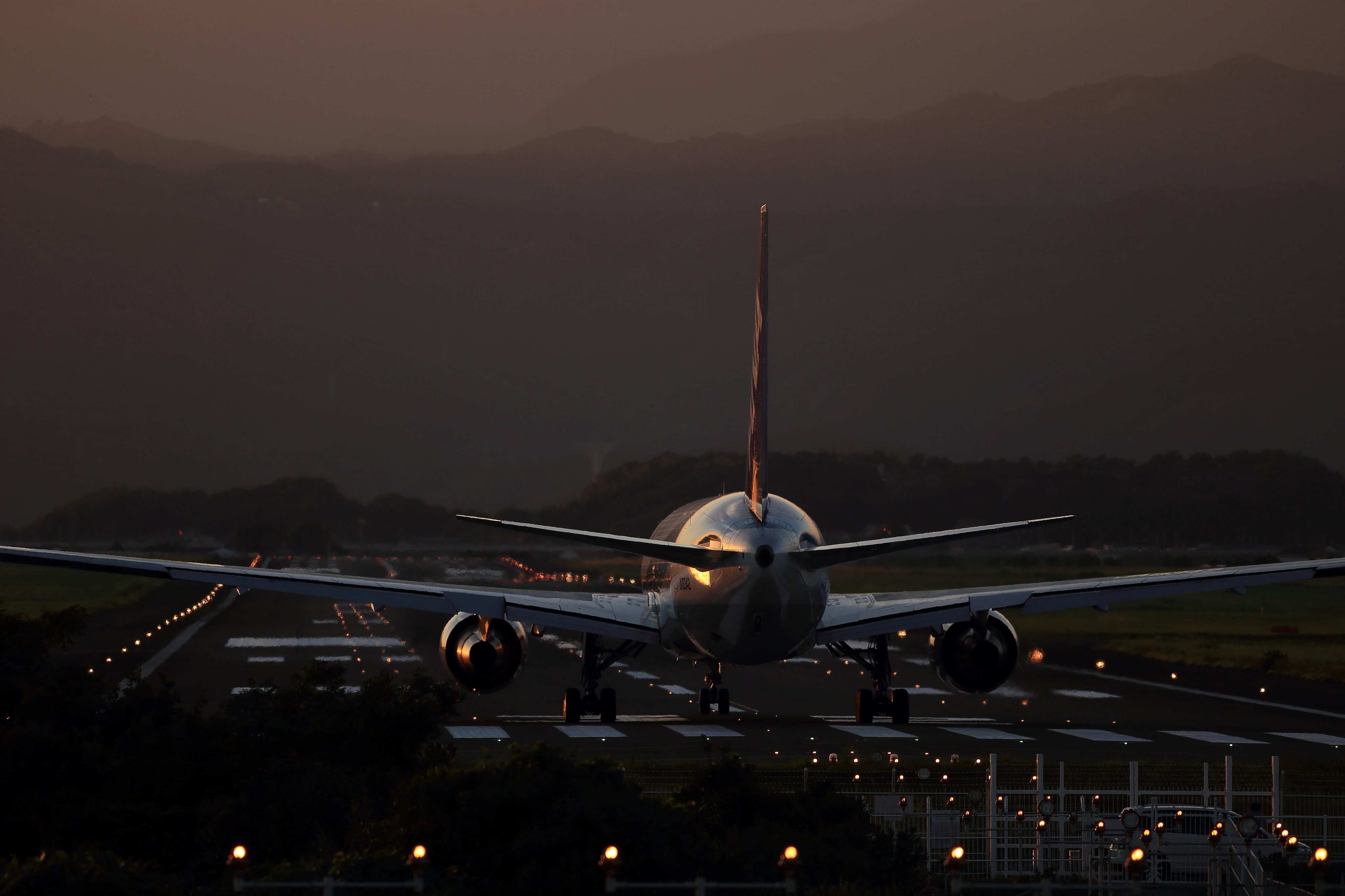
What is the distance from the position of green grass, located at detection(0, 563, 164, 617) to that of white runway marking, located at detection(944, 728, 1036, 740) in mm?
52994

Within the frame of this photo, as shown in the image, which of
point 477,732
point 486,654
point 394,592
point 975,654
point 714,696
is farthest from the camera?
point 714,696

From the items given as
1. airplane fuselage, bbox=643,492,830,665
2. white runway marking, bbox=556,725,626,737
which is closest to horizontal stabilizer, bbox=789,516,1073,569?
airplane fuselage, bbox=643,492,830,665

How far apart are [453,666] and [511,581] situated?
52.6 m

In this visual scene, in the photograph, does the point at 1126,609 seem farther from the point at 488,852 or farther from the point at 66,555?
the point at 488,852

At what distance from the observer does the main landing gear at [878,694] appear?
41469mm

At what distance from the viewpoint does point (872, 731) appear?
134 feet

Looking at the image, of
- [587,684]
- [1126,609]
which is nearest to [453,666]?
[587,684]

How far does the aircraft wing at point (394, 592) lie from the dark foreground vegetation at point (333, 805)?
1.65 meters

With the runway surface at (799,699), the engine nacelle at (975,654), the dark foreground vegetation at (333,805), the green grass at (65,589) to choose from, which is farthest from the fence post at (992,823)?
the green grass at (65,589)

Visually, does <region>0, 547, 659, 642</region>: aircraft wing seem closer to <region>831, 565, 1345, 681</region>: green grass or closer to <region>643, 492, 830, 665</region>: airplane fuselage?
<region>643, 492, 830, 665</region>: airplane fuselage

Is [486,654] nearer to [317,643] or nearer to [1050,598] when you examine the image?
[1050,598]

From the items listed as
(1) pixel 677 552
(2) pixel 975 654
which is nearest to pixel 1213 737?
(2) pixel 975 654

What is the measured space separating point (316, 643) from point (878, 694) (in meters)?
36.0

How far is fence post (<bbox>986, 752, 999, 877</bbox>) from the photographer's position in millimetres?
23416
